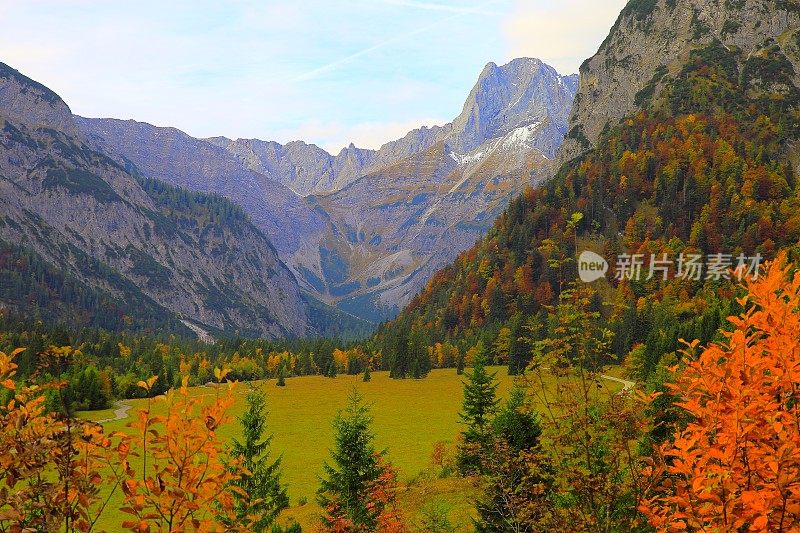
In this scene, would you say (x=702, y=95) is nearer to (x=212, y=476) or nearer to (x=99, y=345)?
(x=99, y=345)

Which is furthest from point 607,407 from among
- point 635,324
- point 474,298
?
point 474,298

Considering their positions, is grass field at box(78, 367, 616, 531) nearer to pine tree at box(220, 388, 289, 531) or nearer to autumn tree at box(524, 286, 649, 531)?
pine tree at box(220, 388, 289, 531)

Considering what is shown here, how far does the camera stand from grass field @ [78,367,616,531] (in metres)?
36.2

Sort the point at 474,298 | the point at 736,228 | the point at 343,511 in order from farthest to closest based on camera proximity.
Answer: the point at 474,298 → the point at 736,228 → the point at 343,511

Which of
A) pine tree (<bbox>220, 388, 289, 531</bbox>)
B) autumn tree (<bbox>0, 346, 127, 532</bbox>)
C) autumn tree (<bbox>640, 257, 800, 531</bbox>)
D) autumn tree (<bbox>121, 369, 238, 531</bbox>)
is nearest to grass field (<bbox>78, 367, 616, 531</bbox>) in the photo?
pine tree (<bbox>220, 388, 289, 531</bbox>)

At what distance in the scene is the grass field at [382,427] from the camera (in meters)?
36.2

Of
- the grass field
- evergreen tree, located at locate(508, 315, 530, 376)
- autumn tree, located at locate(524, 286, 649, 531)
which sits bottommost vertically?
the grass field

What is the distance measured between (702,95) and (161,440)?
753ft

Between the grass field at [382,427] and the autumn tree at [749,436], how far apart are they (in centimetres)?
1453

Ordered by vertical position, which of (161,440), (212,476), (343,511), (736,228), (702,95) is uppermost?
(702,95)

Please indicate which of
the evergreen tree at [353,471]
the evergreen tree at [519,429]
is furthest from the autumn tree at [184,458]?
the evergreen tree at [519,429]

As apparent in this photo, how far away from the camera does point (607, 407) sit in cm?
926

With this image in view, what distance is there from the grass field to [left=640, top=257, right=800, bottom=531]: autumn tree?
14533 millimetres

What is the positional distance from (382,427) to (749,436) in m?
69.0
